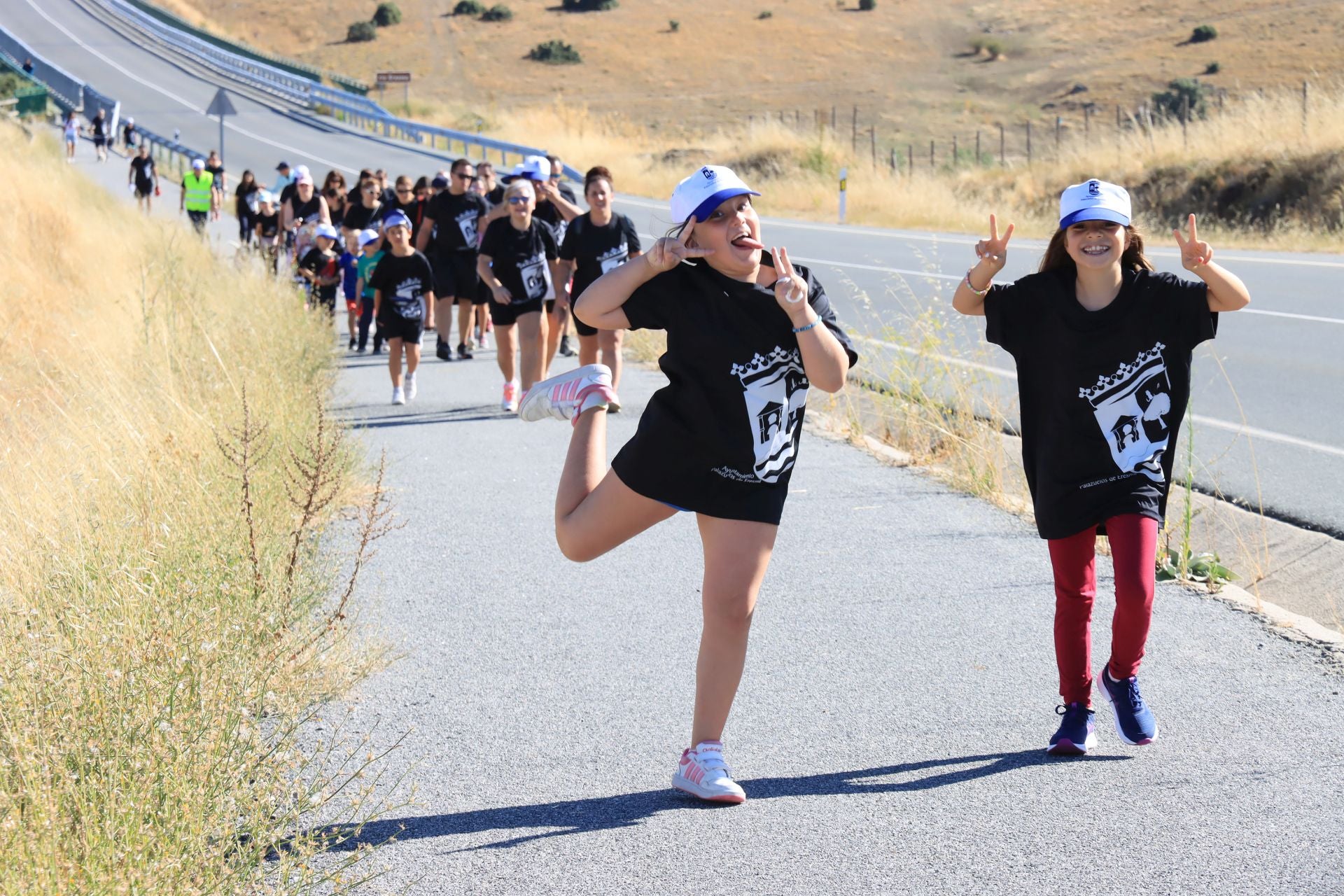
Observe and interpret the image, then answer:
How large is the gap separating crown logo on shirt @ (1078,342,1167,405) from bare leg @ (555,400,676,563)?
4.39 feet

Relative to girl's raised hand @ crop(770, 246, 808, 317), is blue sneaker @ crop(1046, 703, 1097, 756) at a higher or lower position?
lower

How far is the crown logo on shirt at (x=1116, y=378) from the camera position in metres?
4.52

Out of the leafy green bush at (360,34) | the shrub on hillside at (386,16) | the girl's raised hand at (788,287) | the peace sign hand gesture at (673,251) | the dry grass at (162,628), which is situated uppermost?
the shrub on hillside at (386,16)

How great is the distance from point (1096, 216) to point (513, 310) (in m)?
7.04

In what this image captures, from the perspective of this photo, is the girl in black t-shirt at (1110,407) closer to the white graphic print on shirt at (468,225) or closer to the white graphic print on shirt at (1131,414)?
the white graphic print on shirt at (1131,414)

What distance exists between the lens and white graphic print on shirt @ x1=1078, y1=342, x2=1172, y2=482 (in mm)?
4516

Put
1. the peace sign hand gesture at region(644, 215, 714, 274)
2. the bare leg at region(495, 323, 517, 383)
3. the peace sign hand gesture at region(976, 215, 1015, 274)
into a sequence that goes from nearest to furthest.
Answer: the peace sign hand gesture at region(644, 215, 714, 274) → the peace sign hand gesture at region(976, 215, 1015, 274) → the bare leg at region(495, 323, 517, 383)

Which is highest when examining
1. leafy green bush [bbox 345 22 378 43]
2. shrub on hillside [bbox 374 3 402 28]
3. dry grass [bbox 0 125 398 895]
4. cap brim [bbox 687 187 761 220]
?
shrub on hillside [bbox 374 3 402 28]

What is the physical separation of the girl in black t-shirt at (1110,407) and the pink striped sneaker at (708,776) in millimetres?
1065

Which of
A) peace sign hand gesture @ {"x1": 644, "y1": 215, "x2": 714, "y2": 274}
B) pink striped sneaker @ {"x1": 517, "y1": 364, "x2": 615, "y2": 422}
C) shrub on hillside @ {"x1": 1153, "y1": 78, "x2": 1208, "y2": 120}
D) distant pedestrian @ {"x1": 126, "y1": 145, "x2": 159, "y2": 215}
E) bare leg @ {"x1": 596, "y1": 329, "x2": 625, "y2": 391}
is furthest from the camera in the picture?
shrub on hillside @ {"x1": 1153, "y1": 78, "x2": 1208, "y2": 120}

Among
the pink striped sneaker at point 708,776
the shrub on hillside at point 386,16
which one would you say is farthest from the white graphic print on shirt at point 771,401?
the shrub on hillside at point 386,16

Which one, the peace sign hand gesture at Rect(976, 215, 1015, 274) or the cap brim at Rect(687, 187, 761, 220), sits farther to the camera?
the peace sign hand gesture at Rect(976, 215, 1015, 274)

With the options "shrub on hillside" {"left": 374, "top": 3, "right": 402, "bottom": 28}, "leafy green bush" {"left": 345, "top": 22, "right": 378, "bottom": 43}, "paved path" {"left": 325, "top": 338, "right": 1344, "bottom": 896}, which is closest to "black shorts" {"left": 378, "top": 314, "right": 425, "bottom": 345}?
"paved path" {"left": 325, "top": 338, "right": 1344, "bottom": 896}

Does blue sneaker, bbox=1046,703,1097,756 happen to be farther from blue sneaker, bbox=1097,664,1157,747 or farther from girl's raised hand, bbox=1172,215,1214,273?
girl's raised hand, bbox=1172,215,1214,273
